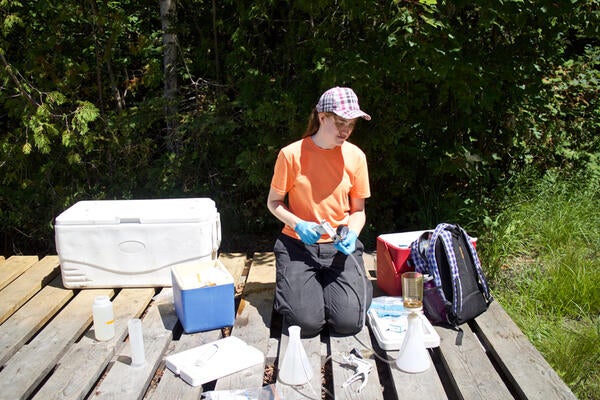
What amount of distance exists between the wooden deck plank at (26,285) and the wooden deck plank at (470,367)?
2280 millimetres

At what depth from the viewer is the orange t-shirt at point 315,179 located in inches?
116

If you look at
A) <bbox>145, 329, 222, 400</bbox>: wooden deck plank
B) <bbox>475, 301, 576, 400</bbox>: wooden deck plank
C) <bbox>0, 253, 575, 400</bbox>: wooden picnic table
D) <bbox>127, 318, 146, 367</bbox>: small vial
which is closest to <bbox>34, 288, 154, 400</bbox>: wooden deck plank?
<bbox>0, 253, 575, 400</bbox>: wooden picnic table

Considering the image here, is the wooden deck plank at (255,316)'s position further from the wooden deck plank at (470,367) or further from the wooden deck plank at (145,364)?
the wooden deck plank at (470,367)

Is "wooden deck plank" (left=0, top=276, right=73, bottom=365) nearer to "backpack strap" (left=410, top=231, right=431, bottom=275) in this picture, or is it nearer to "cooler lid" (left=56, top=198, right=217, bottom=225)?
"cooler lid" (left=56, top=198, right=217, bottom=225)

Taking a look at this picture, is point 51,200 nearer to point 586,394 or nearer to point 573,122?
point 586,394

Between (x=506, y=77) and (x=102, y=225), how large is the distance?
2.80 m

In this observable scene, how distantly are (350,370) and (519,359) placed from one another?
0.78m

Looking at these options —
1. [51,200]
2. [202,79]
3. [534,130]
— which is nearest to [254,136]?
[202,79]

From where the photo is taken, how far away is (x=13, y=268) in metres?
3.69

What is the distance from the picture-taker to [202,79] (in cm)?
442

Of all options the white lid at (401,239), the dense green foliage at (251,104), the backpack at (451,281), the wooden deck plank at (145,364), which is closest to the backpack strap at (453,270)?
the backpack at (451,281)

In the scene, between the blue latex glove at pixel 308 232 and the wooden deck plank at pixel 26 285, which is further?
the wooden deck plank at pixel 26 285

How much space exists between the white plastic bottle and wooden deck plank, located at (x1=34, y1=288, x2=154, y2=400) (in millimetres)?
37

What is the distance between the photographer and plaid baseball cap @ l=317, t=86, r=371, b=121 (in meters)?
2.75
